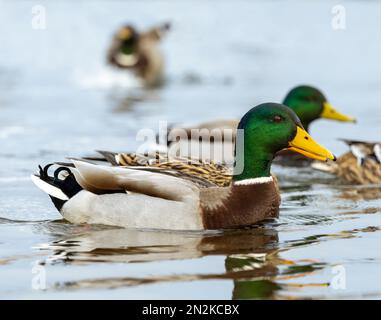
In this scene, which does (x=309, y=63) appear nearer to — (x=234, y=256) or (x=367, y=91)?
(x=367, y=91)

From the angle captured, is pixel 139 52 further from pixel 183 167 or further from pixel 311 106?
pixel 183 167

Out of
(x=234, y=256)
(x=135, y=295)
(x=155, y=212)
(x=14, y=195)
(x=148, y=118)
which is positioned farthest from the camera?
(x=148, y=118)

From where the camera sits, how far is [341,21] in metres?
24.4

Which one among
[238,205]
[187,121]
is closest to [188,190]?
[238,205]

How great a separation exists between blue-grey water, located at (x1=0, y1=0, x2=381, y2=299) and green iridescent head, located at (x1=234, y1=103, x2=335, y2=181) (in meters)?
0.52

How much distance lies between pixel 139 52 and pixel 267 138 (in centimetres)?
1351

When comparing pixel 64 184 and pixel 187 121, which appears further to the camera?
pixel 187 121

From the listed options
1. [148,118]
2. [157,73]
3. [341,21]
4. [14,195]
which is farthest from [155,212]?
[341,21]

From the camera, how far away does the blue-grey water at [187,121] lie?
22.4 feet

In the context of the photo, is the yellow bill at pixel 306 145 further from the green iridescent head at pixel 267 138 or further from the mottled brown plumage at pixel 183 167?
the mottled brown plumage at pixel 183 167

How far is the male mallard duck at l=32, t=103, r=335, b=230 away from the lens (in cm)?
826

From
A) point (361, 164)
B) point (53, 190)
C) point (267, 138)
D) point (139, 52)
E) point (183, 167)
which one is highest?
point (139, 52)

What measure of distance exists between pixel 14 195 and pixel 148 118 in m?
5.89

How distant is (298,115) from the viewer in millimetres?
12875
